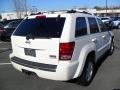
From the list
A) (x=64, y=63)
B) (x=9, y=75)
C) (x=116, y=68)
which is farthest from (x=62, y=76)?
(x=116, y=68)

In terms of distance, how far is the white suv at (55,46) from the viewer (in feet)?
16.8

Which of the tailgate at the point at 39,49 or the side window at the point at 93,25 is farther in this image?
the side window at the point at 93,25

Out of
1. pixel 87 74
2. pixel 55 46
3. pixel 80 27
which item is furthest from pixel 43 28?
pixel 87 74

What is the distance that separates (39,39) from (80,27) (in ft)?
3.61

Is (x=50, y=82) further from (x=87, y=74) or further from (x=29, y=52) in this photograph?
(x=29, y=52)

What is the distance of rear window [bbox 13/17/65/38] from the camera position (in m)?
5.25

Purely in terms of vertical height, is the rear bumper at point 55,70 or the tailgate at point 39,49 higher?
the tailgate at point 39,49

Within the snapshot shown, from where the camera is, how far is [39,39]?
530 cm

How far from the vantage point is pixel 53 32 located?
5238 millimetres

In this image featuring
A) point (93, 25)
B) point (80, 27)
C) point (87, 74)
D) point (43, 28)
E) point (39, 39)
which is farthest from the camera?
point (93, 25)

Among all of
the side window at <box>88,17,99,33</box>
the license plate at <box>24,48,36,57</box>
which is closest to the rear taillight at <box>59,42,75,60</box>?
the license plate at <box>24,48,36,57</box>

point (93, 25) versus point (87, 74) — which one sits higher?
point (93, 25)

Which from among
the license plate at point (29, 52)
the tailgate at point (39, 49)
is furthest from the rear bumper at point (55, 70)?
the license plate at point (29, 52)

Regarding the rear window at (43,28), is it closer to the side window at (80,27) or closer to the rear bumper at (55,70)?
the side window at (80,27)
